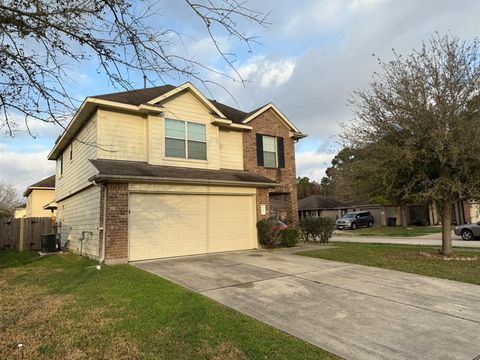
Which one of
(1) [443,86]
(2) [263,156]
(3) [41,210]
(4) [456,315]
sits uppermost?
(1) [443,86]

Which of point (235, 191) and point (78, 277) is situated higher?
point (235, 191)

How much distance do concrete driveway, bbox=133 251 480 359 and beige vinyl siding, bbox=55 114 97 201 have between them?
4750 millimetres

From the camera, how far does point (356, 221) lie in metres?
37.8

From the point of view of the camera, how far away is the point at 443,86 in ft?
37.1

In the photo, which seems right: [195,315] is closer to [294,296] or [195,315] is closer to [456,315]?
[294,296]

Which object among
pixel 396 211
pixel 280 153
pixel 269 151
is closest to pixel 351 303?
pixel 269 151

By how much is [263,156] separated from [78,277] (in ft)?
32.3

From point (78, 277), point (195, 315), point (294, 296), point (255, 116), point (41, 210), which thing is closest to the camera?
point (195, 315)

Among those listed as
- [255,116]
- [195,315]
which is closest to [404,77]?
[255,116]

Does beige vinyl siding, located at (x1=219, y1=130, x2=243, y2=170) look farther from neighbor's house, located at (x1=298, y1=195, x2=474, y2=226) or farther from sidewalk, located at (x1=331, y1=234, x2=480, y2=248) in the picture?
neighbor's house, located at (x1=298, y1=195, x2=474, y2=226)

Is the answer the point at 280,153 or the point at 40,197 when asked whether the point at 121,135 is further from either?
the point at 40,197

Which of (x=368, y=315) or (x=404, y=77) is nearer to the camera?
(x=368, y=315)

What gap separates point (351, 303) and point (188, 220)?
297 inches

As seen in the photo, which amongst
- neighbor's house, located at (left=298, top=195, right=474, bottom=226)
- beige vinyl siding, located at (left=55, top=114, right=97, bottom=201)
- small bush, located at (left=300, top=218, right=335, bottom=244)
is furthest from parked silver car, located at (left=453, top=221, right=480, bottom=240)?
beige vinyl siding, located at (left=55, top=114, right=97, bottom=201)
